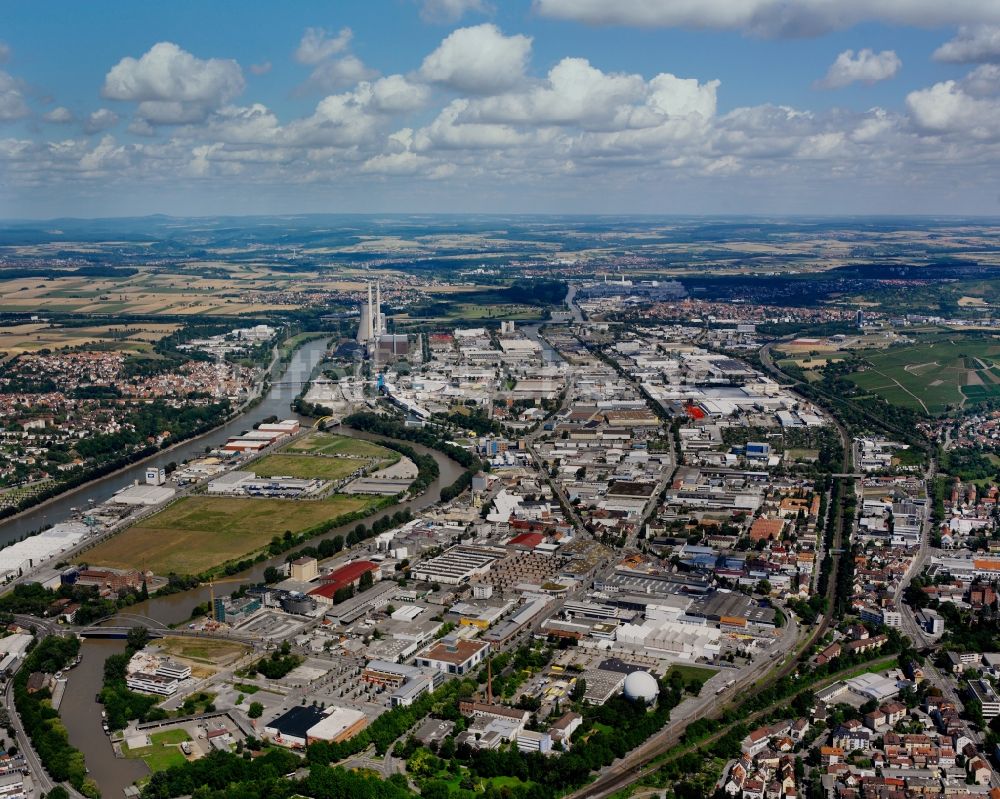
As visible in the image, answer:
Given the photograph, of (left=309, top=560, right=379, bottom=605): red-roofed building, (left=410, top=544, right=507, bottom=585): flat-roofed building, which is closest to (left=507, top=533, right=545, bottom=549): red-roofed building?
(left=410, top=544, right=507, bottom=585): flat-roofed building

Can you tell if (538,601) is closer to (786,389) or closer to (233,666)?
(233,666)

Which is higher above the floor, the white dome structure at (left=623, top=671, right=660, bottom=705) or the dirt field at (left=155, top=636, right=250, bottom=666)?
the white dome structure at (left=623, top=671, right=660, bottom=705)

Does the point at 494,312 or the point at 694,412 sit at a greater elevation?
the point at 494,312

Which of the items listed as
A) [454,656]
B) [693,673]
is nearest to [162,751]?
[454,656]

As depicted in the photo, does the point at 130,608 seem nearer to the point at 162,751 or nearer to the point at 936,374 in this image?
the point at 162,751

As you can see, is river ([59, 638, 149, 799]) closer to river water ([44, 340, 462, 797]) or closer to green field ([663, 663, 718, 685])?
river water ([44, 340, 462, 797])

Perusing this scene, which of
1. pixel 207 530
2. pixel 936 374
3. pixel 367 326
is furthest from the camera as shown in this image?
pixel 367 326

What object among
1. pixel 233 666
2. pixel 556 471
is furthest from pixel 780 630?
pixel 556 471
